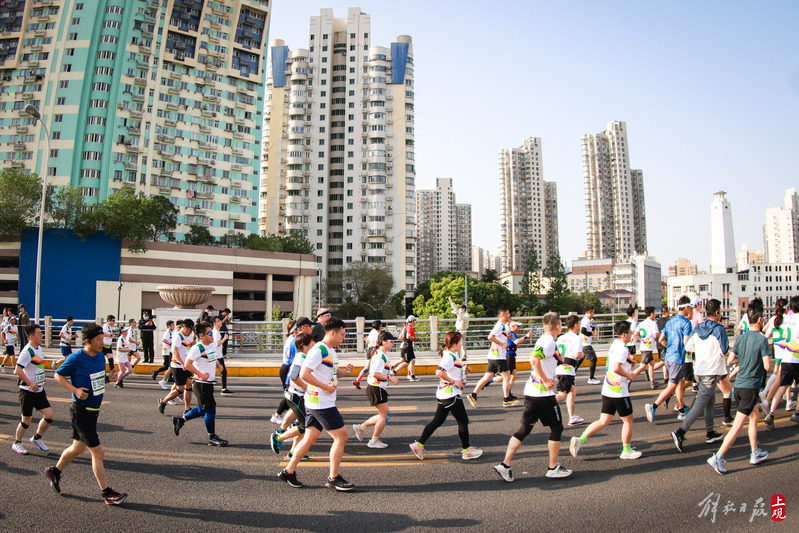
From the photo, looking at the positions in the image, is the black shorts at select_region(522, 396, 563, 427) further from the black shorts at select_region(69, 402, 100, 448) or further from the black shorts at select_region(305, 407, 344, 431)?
the black shorts at select_region(69, 402, 100, 448)

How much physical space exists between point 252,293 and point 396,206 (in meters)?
37.1

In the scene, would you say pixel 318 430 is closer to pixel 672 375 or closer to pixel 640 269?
pixel 672 375

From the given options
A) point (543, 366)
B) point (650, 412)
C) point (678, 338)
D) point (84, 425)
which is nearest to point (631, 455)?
point (543, 366)

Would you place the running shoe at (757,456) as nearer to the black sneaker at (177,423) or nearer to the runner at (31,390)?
the black sneaker at (177,423)

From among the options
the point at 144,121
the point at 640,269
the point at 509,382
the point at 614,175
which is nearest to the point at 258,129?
the point at 144,121

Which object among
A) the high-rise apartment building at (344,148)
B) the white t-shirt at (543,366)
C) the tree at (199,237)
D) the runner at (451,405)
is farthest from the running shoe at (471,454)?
the high-rise apartment building at (344,148)

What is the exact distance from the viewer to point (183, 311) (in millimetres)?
18203

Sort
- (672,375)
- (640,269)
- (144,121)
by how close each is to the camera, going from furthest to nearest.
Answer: (640,269) < (144,121) < (672,375)

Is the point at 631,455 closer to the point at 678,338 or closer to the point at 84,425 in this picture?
the point at 678,338

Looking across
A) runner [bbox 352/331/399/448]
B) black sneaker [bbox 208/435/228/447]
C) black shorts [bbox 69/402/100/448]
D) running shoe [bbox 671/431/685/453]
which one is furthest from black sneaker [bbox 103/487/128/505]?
running shoe [bbox 671/431/685/453]

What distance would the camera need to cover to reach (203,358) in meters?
8.30

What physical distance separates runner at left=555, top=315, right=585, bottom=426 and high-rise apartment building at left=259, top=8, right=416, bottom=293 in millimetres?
81815

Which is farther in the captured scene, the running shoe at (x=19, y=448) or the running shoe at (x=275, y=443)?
the running shoe at (x=19, y=448)

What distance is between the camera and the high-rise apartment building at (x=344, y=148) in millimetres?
93938
